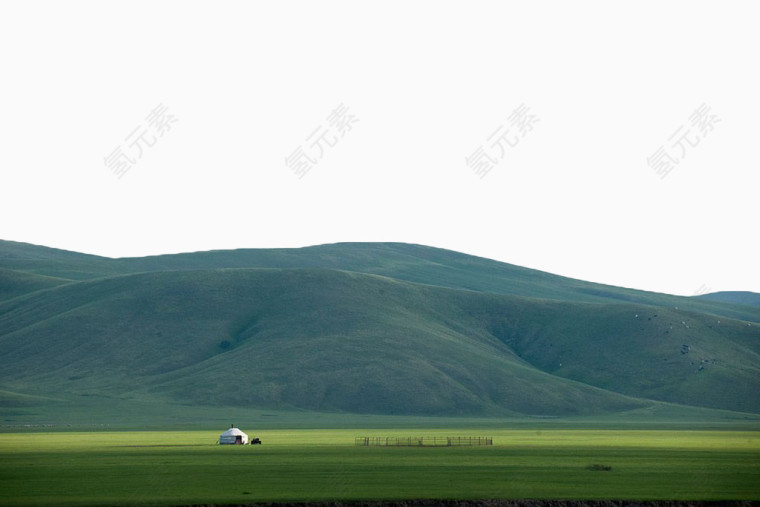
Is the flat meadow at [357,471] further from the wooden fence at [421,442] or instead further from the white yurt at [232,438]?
the wooden fence at [421,442]

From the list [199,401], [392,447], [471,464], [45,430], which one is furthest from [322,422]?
[471,464]

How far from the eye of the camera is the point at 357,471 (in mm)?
75812

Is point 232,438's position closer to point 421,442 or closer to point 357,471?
point 421,442

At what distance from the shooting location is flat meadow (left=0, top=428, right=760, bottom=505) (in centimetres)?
6372

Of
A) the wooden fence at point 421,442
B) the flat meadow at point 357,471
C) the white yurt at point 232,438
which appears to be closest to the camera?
the flat meadow at point 357,471

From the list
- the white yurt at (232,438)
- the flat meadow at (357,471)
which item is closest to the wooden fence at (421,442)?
the flat meadow at (357,471)

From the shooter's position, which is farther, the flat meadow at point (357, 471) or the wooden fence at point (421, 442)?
the wooden fence at point (421, 442)

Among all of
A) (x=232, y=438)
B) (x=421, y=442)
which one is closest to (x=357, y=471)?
(x=421, y=442)

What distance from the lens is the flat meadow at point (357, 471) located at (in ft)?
209

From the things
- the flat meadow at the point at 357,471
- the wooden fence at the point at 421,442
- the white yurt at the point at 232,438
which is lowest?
the flat meadow at the point at 357,471

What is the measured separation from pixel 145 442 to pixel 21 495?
49.1m

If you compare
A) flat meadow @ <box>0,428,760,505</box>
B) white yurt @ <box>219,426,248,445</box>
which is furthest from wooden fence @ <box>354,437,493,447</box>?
white yurt @ <box>219,426,248,445</box>

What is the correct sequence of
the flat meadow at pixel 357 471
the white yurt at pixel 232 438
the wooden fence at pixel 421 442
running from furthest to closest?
the white yurt at pixel 232 438
the wooden fence at pixel 421 442
the flat meadow at pixel 357 471

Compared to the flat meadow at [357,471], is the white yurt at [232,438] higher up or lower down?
higher up
